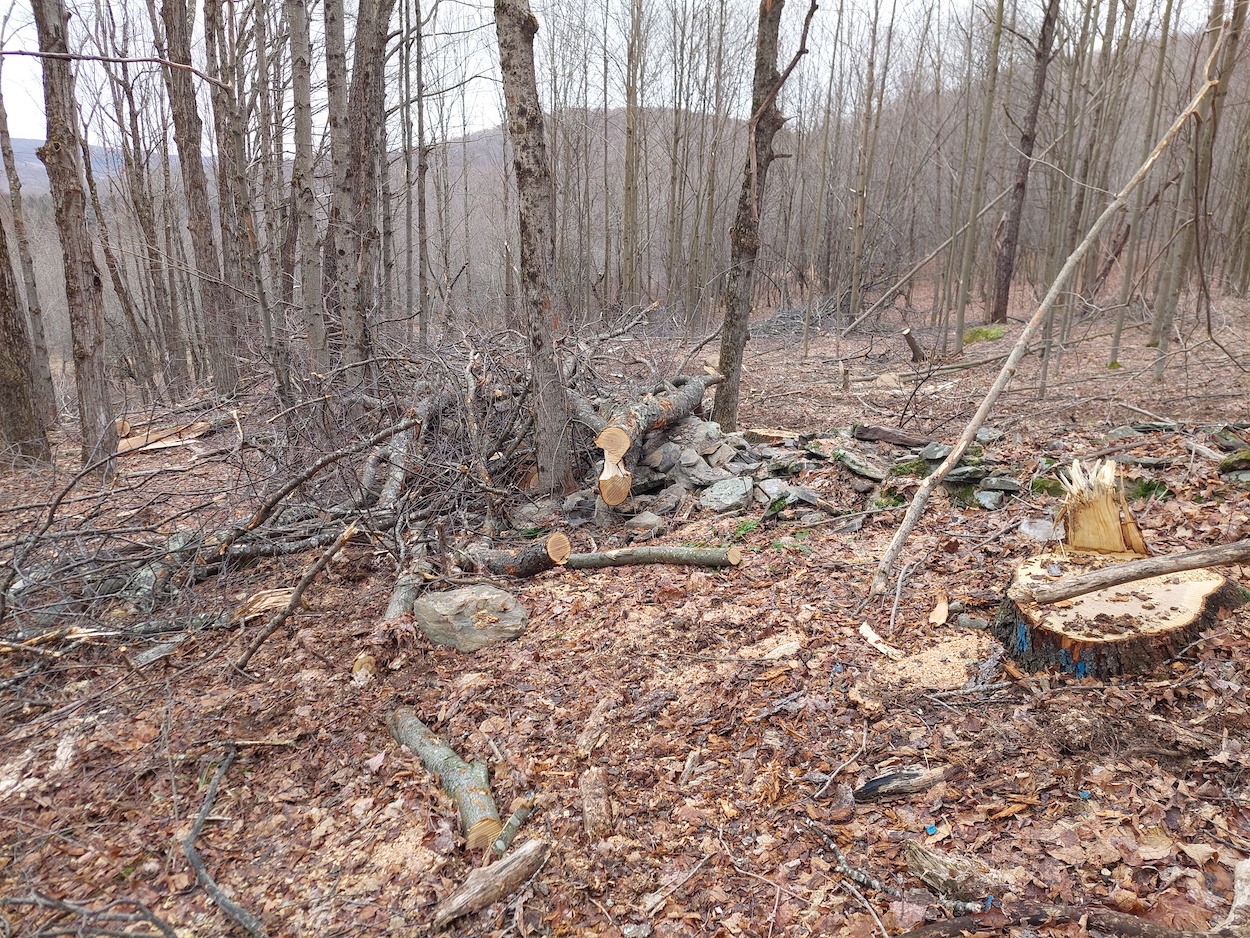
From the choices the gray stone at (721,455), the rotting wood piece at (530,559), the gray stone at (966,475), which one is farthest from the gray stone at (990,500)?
the rotting wood piece at (530,559)

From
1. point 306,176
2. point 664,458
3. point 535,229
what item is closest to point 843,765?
point 664,458

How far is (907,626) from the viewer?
3.20m

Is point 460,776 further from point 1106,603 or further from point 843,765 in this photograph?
point 1106,603

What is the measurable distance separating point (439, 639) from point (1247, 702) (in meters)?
3.27

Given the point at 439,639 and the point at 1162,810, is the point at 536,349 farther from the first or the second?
the point at 1162,810

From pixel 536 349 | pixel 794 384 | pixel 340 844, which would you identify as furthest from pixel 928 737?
pixel 794 384

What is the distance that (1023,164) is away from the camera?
1177cm

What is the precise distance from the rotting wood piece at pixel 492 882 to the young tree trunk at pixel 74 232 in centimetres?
472

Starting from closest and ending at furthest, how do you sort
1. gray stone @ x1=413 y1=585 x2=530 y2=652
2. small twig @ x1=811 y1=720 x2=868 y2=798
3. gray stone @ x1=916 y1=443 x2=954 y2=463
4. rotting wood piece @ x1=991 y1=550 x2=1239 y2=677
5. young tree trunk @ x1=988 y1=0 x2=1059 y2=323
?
small twig @ x1=811 y1=720 x2=868 y2=798 → rotting wood piece @ x1=991 y1=550 x2=1239 y2=677 → gray stone @ x1=413 y1=585 x2=530 y2=652 → gray stone @ x1=916 y1=443 x2=954 y2=463 → young tree trunk @ x1=988 y1=0 x2=1059 y2=323

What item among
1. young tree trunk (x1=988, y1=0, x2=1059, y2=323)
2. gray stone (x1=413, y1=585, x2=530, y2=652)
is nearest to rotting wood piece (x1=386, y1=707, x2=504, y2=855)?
gray stone (x1=413, y1=585, x2=530, y2=652)

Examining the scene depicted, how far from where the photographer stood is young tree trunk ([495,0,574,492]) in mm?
4414

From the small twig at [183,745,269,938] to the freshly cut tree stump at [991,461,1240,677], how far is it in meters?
2.82

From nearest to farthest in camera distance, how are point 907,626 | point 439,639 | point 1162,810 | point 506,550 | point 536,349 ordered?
point 1162,810, point 907,626, point 439,639, point 506,550, point 536,349

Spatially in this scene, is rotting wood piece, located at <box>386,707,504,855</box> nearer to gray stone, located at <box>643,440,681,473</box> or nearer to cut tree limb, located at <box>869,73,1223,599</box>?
cut tree limb, located at <box>869,73,1223,599</box>
